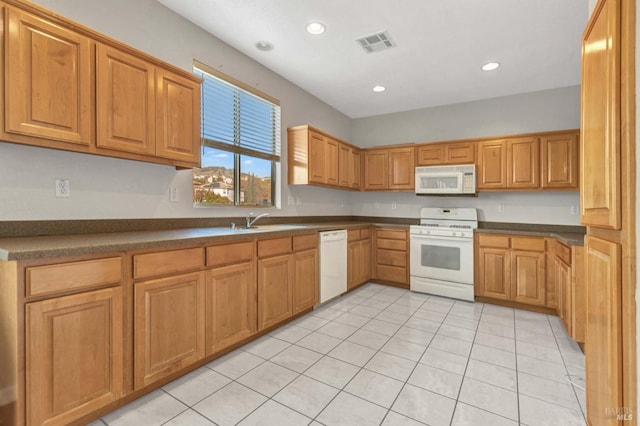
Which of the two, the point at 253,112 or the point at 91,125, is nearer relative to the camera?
the point at 91,125

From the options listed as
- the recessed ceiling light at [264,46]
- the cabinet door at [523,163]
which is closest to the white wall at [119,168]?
the recessed ceiling light at [264,46]

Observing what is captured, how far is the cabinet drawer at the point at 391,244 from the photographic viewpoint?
14.9 feet

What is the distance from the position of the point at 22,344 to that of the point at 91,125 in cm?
125

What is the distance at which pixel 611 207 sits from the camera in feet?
3.70

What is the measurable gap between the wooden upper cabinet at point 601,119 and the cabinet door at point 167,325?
2.28 m

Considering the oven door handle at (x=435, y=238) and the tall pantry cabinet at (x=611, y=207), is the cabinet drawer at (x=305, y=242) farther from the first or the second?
the tall pantry cabinet at (x=611, y=207)

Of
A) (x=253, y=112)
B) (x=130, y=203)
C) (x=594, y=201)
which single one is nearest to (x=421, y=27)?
(x=253, y=112)

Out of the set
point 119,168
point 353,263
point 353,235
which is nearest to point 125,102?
point 119,168

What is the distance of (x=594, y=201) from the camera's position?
133 cm

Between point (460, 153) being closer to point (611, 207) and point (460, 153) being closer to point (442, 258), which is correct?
point (442, 258)

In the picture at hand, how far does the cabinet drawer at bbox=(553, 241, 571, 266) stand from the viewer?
2.78m

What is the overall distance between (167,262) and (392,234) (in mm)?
3431

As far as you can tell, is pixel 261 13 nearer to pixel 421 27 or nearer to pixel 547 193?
pixel 421 27

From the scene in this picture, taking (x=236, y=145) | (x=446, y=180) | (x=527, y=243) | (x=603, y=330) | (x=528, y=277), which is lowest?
(x=528, y=277)
